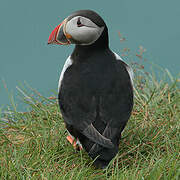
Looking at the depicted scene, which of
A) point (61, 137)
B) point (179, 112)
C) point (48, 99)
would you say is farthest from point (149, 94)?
point (61, 137)

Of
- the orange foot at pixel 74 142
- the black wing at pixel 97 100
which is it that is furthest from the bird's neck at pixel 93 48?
the orange foot at pixel 74 142

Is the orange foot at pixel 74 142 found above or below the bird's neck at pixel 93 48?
below

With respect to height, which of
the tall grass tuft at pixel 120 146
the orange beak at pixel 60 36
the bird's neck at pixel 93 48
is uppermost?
the orange beak at pixel 60 36

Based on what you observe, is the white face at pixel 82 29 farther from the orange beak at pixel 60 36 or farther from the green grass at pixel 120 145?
the green grass at pixel 120 145

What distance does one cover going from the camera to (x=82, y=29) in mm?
3773

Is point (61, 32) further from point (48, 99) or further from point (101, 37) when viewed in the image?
point (48, 99)

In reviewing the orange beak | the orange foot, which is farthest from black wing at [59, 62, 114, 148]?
the orange foot

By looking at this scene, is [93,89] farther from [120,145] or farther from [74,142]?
[120,145]

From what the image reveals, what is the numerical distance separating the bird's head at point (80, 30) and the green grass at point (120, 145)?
0.98m

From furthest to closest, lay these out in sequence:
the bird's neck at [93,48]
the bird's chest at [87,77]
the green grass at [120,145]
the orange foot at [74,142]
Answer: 1. the orange foot at [74,142]
2. the bird's neck at [93,48]
3. the bird's chest at [87,77]
4. the green grass at [120,145]

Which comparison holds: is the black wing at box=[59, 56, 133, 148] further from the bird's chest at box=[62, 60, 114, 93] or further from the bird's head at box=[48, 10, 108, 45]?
the bird's head at box=[48, 10, 108, 45]

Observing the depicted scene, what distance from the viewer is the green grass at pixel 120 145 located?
367 centimetres

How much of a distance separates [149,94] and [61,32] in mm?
1959

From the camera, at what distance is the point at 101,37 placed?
3934 mm
